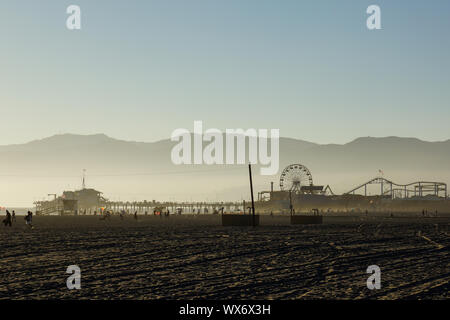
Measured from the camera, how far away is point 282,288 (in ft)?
46.0

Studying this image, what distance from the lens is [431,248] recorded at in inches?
1039

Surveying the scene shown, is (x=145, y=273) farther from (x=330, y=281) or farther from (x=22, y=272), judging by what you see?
(x=330, y=281)

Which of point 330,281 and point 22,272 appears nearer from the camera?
point 330,281

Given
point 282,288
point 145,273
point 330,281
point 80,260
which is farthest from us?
point 80,260
